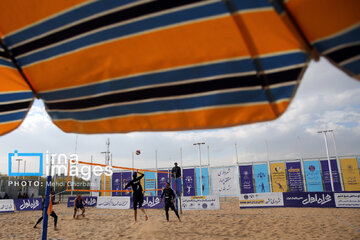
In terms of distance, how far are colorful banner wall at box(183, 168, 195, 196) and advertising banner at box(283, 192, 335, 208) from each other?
37.2 feet

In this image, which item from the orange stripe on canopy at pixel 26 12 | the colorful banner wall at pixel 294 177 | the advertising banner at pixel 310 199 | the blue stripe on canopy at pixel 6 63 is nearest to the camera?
the orange stripe on canopy at pixel 26 12

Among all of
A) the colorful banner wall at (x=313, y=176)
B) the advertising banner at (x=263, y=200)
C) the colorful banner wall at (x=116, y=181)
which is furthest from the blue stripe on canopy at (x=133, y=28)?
the colorful banner wall at (x=116, y=181)

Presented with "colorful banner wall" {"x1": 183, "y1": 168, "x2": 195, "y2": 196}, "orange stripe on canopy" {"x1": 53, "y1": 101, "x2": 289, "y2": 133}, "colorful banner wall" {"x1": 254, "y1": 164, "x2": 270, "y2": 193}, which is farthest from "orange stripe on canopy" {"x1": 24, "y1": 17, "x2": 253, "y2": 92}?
"colorful banner wall" {"x1": 183, "y1": 168, "x2": 195, "y2": 196}

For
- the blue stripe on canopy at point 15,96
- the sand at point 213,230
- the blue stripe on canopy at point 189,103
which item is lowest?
the sand at point 213,230

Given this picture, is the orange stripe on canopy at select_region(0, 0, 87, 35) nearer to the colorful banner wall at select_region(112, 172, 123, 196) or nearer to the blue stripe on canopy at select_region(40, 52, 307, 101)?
the blue stripe on canopy at select_region(40, 52, 307, 101)

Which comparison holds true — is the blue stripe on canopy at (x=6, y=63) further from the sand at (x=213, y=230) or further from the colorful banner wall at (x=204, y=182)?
the colorful banner wall at (x=204, y=182)

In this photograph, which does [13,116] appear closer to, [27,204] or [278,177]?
[27,204]

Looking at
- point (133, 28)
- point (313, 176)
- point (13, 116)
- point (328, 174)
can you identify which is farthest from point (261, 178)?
point (133, 28)

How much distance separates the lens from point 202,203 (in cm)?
1655

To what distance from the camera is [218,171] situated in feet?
83.8

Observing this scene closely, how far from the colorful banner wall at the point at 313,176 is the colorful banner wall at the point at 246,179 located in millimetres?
4946

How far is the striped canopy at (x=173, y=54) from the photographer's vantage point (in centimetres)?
141

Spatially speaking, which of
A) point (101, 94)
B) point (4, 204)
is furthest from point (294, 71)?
point (4, 204)

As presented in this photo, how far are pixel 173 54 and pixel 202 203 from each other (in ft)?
52.6
